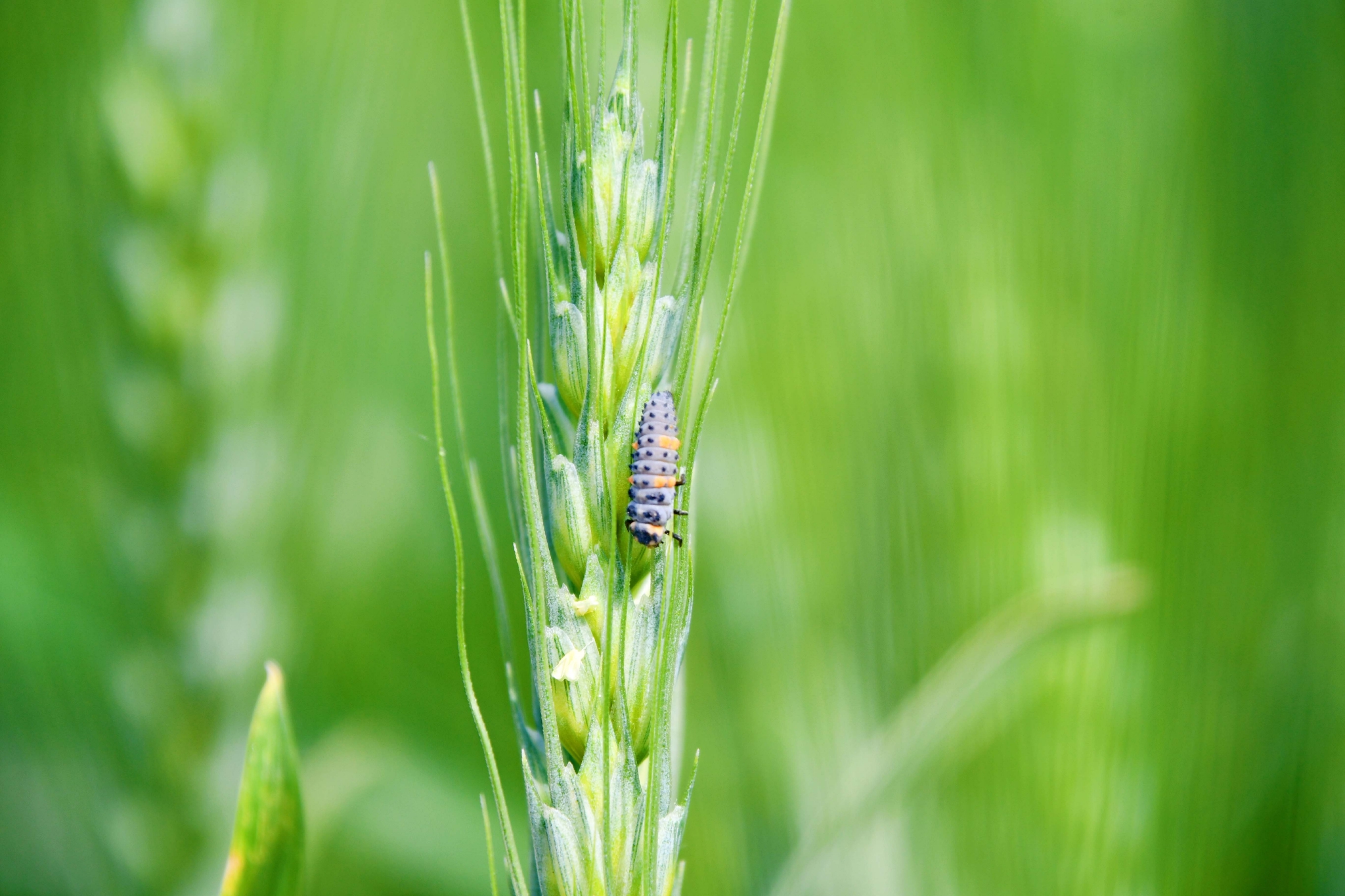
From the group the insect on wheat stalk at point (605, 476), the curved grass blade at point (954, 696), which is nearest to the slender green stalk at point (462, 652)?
the insect on wheat stalk at point (605, 476)

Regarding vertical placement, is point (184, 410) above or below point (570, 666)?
above

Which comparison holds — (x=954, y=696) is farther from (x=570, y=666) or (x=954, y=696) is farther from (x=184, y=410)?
(x=184, y=410)

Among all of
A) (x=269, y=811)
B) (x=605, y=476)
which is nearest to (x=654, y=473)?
(x=605, y=476)

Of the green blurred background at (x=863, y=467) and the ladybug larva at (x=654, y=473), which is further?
the green blurred background at (x=863, y=467)

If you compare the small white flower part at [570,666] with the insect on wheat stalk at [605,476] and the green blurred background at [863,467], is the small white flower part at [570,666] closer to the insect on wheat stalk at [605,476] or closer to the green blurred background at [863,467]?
the insect on wheat stalk at [605,476]

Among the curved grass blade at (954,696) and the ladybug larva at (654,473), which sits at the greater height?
the ladybug larva at (654,473)

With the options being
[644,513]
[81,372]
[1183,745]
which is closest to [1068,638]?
[1183,745]

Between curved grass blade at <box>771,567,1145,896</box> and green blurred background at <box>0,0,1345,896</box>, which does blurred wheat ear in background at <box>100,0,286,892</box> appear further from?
curved grass blade at <box>771,567,1145,896</box>

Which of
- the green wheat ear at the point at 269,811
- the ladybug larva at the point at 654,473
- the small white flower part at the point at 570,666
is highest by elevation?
the ladybug larva at the point at 654,473
